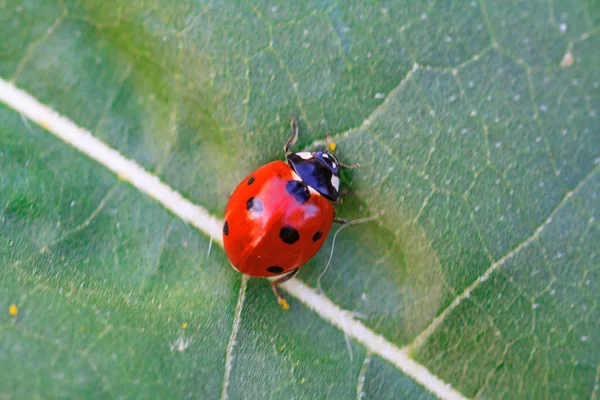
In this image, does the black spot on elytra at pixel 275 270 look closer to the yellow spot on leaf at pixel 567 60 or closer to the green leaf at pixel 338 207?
the green leaf at pixel 338 207

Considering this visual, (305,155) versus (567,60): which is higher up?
(567,60)

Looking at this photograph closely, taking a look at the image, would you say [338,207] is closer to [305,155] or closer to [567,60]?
[305,155]

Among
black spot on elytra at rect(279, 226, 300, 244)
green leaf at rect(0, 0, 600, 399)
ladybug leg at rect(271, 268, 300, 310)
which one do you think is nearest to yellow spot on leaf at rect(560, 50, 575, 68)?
green leaf at rect(0, 0, 600, 399)

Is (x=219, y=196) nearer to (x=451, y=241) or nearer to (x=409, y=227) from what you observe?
(x=409, y=227)

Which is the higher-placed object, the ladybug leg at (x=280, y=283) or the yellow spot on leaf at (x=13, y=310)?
the ladybug leg at (x=280, y=283)

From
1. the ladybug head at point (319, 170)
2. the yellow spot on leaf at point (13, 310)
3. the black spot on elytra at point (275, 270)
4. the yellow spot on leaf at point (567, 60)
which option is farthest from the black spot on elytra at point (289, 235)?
the yellow spot on leaf at point (567, 60)

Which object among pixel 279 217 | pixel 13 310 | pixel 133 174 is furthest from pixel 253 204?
pixel 13 310
